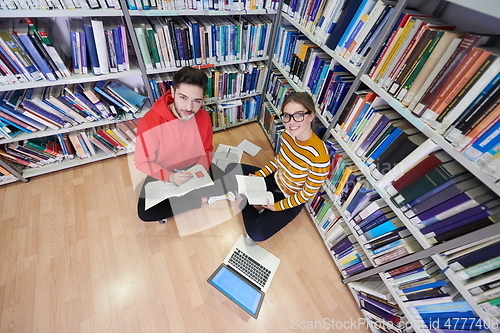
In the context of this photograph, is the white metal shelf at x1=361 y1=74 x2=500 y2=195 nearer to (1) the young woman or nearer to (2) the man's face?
(1) the young woman

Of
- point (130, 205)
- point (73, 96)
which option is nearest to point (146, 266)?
point (130, 205)

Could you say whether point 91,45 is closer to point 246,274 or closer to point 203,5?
point 203,5

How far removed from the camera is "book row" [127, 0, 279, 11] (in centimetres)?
128

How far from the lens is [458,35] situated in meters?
0.71

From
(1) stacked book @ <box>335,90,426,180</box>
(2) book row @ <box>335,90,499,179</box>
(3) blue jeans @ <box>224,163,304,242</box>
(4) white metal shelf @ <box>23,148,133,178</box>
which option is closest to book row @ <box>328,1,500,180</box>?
(2) book row @ <box>335,90,499,179</box>

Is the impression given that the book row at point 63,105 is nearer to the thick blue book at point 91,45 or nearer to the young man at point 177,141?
the thick blue book at point 91,45

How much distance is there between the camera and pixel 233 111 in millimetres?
2260

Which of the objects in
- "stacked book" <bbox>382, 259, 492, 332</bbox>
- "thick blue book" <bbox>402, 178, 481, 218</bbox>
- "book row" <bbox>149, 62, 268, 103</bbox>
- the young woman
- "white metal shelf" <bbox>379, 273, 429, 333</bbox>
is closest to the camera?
"thick blue book" <bbox>402, 178, 481, 218</bbox>

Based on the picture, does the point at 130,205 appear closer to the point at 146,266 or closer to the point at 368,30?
the point at 146,266

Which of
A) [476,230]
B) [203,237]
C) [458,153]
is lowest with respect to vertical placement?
[203,237]

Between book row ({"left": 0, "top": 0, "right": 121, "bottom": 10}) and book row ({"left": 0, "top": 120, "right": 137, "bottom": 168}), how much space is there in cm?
82

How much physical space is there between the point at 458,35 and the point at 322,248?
1.48 m

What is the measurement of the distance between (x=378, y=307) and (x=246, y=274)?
838 mm

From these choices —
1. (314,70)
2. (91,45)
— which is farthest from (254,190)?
(91,45)
